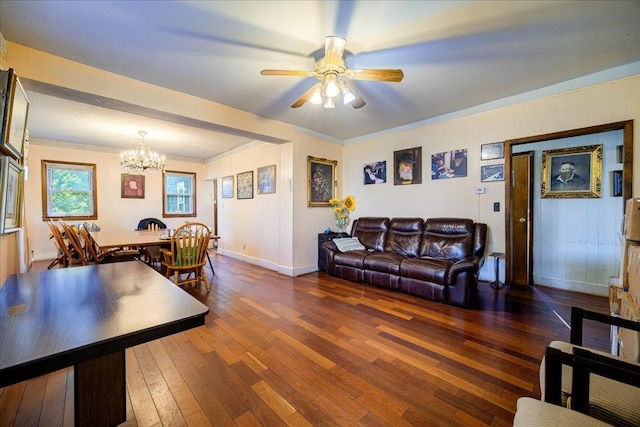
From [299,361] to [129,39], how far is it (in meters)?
2.91

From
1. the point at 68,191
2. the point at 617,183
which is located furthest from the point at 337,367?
the point at 68,191

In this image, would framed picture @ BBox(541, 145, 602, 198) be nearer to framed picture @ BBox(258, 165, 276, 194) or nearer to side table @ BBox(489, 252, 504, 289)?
side table @ BBox(489, 252, 504, 289)

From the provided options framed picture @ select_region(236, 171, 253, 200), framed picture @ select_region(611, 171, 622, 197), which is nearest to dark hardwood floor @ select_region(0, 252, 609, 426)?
framed picture @ select_region(611, 171, 622, 197)

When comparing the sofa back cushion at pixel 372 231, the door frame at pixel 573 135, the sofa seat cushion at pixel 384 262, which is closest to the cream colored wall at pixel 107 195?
the sofa back cushion at pixel 372 231

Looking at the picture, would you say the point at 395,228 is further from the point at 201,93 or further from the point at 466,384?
the point at 201,93

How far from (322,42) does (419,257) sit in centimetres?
290

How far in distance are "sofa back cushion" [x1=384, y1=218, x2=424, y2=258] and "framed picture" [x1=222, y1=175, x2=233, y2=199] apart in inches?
154

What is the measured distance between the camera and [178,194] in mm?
7031

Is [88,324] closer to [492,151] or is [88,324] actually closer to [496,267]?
[496,267]

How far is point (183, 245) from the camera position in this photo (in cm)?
339

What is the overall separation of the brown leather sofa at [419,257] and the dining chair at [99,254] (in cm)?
300

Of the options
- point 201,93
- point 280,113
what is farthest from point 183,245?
point 280,113

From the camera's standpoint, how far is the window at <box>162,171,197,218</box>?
268 inches

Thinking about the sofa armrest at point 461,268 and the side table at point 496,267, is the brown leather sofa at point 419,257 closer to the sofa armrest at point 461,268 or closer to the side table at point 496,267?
the sofa armrest at point 461,268
